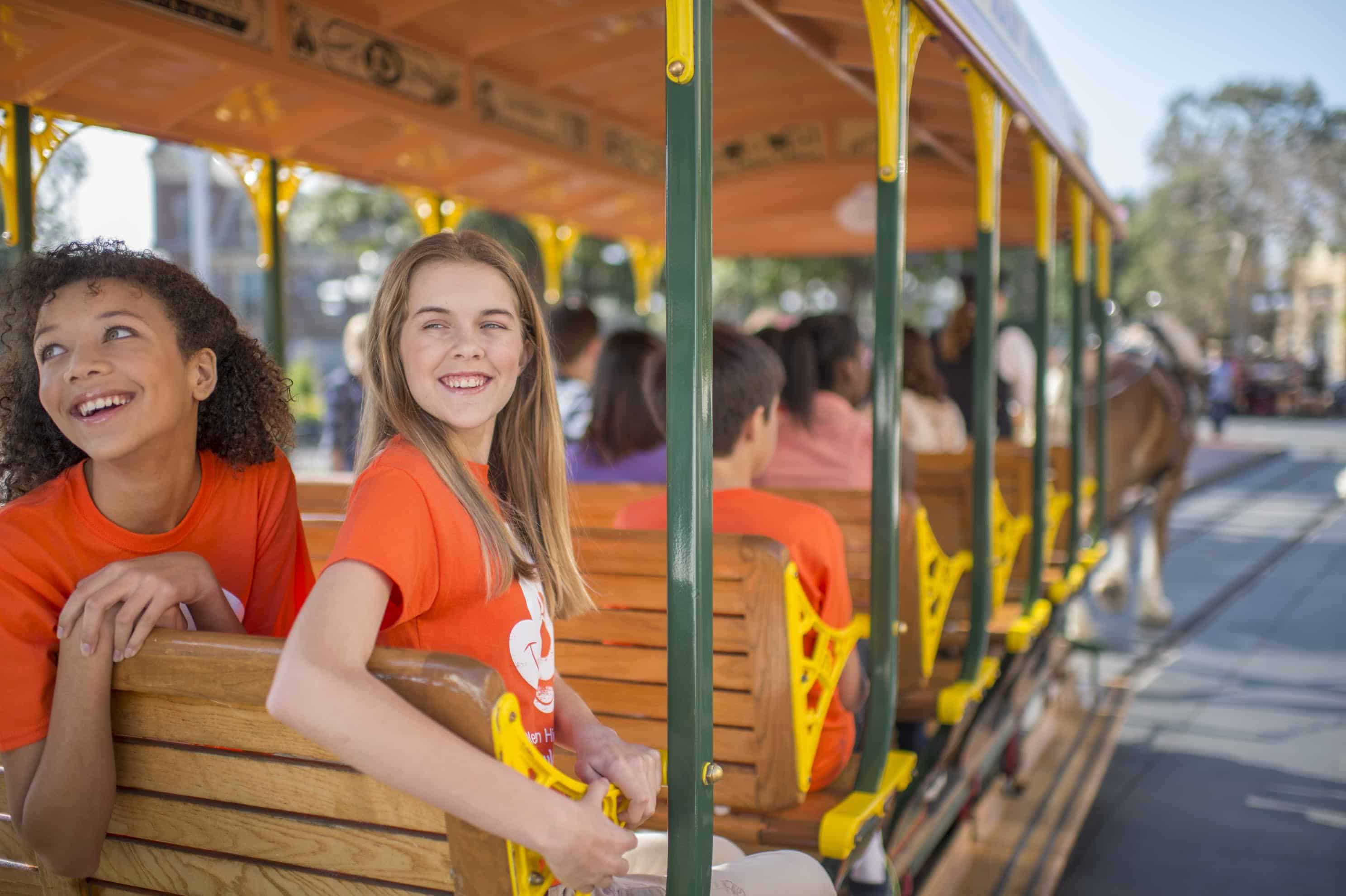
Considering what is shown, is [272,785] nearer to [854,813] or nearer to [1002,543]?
[854,813]

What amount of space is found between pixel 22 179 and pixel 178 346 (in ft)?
7.77

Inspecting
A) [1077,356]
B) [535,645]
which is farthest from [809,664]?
[1077,356]

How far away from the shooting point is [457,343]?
1528 mm

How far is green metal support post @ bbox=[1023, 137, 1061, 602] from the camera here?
13.6 feet

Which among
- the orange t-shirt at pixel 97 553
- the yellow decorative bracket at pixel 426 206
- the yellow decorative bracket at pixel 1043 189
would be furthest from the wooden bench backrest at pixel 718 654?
the yellow decorative bracket at pixel 426 206

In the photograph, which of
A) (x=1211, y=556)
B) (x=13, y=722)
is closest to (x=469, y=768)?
(x=13, y=722)

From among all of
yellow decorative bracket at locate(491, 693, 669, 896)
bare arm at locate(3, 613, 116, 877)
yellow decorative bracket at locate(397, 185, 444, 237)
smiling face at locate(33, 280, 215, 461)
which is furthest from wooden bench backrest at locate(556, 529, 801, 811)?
yellow decorative bracket at locate(397, 185, 444, 237)

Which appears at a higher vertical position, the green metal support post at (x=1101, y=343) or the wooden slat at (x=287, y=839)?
the green metal support post at (x=1101, y=343)

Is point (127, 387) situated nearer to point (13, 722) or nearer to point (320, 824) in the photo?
point (13, 722)

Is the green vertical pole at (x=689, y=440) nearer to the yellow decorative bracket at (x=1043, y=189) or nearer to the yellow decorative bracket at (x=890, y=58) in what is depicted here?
the yellow decorative bracket at (x=890, y=58)

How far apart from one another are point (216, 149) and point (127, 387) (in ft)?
11.1

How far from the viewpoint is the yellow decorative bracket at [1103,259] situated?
6.21 metres

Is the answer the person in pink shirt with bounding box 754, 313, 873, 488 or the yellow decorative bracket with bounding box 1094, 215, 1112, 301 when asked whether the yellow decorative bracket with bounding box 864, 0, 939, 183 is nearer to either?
the person in pink shirt with bounding box 754, 313, 873, 488

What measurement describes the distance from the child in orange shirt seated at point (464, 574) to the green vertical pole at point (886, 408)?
0.74 metres
